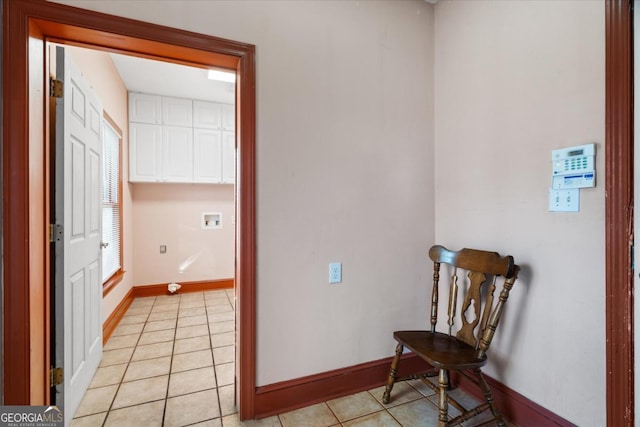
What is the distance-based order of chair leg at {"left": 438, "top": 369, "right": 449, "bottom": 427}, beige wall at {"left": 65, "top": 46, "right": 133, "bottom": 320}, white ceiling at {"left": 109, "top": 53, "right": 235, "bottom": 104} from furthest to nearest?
white ceiling at {"left": 109, "top": 53, "right": 235, "bottom": 104} → beige wall at {"left": 65, "top": 46, "right": 133, "bottom": 320} → chair leg at {"left": 438, "top": 369, "right": 449, "bottom": 427}

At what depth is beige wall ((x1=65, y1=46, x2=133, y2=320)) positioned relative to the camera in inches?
92.6

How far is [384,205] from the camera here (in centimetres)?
208

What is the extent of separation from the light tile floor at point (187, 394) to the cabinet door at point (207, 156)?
213 cm

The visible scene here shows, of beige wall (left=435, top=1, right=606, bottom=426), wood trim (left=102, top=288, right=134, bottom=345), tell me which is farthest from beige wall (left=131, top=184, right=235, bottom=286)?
beige wall (left=435, top=1, right=606, bottom=426)

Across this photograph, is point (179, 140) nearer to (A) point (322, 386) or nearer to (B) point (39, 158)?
(B) point (39, 158)

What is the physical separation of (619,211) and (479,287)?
0.74 metres

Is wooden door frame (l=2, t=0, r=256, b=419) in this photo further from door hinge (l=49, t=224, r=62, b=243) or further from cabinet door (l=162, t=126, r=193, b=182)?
cabinet door (l=162, t=126, r=193, b=182)

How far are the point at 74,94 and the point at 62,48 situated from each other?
25 cm

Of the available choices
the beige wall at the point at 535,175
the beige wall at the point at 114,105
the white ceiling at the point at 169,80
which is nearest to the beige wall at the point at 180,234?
the beige wall at the point at 114,105

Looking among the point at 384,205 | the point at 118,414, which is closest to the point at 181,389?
the point at 118,414

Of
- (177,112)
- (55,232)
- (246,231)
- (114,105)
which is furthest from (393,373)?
(177,112)

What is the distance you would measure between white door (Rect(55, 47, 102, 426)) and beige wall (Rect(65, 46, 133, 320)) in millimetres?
363

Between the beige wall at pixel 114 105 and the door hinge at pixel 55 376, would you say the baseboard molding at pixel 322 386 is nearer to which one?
the door hinge at pixel 55 376

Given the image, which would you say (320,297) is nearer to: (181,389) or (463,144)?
(181,389)
